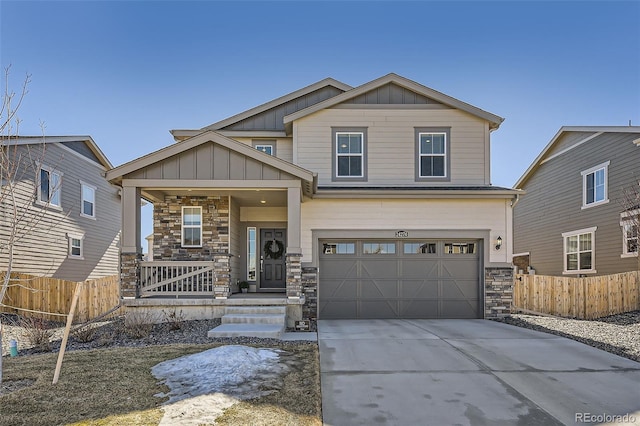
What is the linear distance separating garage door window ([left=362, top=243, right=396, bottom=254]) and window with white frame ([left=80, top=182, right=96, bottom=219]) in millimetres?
12657

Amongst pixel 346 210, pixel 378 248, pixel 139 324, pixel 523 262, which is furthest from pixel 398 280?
pixel 523 262

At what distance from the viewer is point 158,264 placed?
Answer: 10594 millimetres

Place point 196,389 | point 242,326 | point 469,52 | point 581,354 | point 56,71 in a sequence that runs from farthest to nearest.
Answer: point 469,52 < point 56,71 < point 242,326 < point 581,354 < point 196,389

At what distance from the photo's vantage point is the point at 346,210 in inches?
478

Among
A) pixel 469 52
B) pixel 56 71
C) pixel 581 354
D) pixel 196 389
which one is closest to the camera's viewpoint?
pixel 196 389

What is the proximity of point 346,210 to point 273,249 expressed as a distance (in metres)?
2.89

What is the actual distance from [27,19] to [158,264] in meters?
7.46

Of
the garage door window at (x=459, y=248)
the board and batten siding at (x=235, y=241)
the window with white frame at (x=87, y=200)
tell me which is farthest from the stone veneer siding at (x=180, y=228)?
the window with white frame at (x=87, y=200)

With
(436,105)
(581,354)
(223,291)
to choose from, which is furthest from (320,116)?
(581,354)

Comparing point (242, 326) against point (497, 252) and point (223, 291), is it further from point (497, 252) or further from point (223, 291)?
point (497, 252)

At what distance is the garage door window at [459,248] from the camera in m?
12.3

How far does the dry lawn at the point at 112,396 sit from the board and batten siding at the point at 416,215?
18.1 feet

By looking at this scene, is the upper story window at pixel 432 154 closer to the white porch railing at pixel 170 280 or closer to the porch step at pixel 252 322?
the porch step at pixel 252 322

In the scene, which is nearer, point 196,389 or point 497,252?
point 196,389
